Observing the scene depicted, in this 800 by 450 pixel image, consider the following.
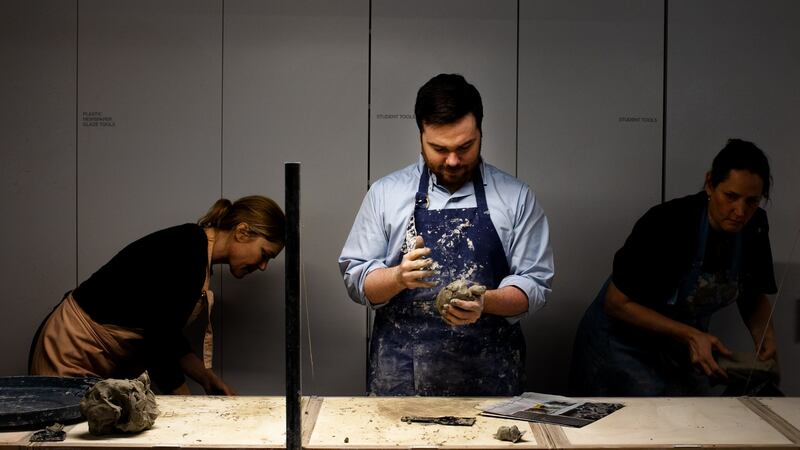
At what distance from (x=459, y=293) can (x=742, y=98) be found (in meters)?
1.83

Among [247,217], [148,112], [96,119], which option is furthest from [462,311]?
[96,119]

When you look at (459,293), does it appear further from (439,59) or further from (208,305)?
(439,59)

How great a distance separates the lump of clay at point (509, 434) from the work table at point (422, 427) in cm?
2

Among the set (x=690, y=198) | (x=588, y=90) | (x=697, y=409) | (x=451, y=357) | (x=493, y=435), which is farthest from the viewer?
(x=588, y=90)

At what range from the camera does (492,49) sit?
3.52m

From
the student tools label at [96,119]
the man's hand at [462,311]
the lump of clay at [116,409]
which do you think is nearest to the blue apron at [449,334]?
the man's hand at [462,311]

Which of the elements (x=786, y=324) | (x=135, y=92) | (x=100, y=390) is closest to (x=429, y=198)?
(x=100, y=390)

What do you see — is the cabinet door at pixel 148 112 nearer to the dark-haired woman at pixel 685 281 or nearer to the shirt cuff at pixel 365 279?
the shirt cuff at pixel 365 279

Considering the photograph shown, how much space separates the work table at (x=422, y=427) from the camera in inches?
74.0

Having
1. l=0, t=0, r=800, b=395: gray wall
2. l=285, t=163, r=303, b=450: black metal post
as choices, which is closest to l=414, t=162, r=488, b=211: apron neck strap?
l=0, t=0, r=800, b=395: gray wall

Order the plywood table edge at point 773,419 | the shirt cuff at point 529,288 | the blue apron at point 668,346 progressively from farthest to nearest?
the blue apron at point 668,346
the shirt cuff at point 529,288
the plywood table edge at point 773,419

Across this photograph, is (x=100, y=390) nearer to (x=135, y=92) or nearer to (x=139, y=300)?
(x=139, y=300)

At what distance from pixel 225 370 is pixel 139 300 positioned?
82 centimetres

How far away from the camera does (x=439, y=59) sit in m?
3.52
